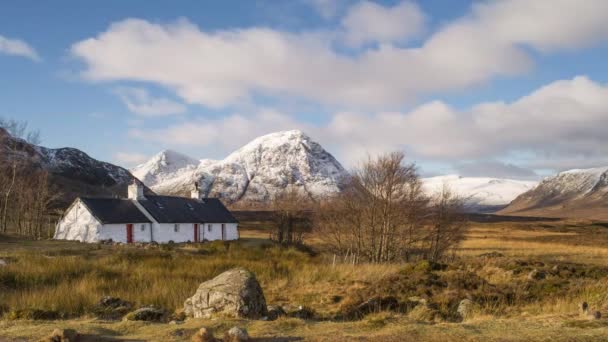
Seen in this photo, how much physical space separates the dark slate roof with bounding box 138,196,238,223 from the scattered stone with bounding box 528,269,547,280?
117 feet

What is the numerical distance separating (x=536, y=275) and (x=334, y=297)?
27.8 feet

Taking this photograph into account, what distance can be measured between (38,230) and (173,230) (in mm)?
12502

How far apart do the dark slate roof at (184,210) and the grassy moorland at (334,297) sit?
22.8 meters

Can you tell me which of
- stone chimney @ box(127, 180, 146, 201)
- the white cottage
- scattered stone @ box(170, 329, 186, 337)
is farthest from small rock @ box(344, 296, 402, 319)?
stone chimney @ box(127, 180, 146, 201)

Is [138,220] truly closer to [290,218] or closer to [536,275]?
[290,218]

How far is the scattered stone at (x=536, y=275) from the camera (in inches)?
733

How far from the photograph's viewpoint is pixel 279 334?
23.3ft

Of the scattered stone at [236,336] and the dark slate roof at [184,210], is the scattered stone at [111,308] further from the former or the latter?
the dark slate roof at [184,210]

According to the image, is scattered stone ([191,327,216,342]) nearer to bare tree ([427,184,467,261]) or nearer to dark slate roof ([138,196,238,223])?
bare tree ([427,184,467,261])

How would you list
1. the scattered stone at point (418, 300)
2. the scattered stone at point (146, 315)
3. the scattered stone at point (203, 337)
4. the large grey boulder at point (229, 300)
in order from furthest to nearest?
the scattered stone at point (418, 300) < the large grey boulder at point (229, 300) < the scattered stone at point (146, 315) < the scattered stone at point (203, 337)

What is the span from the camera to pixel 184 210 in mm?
52031

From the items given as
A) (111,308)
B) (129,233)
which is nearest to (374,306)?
(111,308)

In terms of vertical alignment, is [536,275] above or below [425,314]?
below

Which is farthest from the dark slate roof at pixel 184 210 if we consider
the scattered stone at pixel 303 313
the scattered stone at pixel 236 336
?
the scattered stone at pixel 236 336
